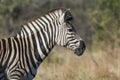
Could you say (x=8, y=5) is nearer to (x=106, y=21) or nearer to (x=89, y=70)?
(x=106, y=21)

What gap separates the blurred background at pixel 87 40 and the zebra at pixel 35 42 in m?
0.41

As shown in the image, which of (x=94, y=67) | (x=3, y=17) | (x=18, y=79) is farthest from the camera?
(x=3, y=17)

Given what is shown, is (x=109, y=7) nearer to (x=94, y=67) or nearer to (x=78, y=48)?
(x=94, y=67)

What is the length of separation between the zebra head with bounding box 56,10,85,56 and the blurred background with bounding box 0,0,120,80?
884 mm

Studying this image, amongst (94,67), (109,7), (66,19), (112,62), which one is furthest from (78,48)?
(109,7)

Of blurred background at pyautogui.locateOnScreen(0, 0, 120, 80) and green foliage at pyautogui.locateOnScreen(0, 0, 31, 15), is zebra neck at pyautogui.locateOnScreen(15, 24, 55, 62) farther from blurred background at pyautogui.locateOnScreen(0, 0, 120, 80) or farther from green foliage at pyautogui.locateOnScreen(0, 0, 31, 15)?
green foliage at pyautogui.locateOnScreen(0, 0, 31, 15)

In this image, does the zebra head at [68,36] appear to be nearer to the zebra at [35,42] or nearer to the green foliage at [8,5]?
the zebra at [35,42]

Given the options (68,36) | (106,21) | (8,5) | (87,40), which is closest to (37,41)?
(68,36)

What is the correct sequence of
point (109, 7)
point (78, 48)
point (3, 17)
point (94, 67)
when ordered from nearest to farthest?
point (78, 48)
point (94, 67)
point (109, 7)
point (3, 17)

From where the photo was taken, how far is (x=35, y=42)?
990 cm

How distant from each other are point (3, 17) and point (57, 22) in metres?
14.0

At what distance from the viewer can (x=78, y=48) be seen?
1014 cm

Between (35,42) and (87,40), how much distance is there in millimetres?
20115

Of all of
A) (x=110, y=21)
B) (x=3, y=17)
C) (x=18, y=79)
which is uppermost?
(x=3, y=17)
